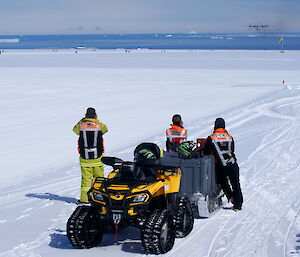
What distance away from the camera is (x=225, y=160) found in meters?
7.65

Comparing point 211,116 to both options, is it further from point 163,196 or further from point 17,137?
point 163,196

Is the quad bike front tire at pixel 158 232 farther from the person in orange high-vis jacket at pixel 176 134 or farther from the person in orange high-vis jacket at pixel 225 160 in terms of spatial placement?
the person in orange high-vis jacket at pixel 176 134

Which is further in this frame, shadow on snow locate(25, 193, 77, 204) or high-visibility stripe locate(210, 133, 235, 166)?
shadow on snow locate(25, 193, 77, 204)

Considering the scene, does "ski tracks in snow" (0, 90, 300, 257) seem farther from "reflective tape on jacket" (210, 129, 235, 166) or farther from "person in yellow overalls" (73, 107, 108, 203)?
"reflective tape on jacket" (210, 129, 235, 166)

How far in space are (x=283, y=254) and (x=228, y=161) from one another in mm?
1923

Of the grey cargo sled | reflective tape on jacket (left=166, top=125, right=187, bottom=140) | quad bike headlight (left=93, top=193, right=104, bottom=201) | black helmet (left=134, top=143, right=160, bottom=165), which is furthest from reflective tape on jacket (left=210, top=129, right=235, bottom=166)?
quad bike headlight (left=93, top=193, right=104, bottom=201)

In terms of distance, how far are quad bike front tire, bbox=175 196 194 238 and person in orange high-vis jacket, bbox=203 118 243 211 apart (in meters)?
1.15

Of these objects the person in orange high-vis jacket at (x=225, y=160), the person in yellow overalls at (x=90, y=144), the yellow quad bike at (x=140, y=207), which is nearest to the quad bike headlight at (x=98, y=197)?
the yellow quad bike at (x=140, y=207)

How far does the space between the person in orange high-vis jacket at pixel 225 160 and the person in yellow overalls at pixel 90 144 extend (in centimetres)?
164

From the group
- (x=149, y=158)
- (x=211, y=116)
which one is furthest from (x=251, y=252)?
(x=211, y=116)

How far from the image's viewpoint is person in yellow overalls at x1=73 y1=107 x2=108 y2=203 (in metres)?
7.84

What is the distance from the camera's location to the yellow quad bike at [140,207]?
5828mm

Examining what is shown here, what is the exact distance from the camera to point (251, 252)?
611cm

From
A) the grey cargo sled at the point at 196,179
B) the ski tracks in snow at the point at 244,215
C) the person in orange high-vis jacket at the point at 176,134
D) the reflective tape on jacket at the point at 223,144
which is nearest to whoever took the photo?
the ski tracks in snow at the point at 244,215
